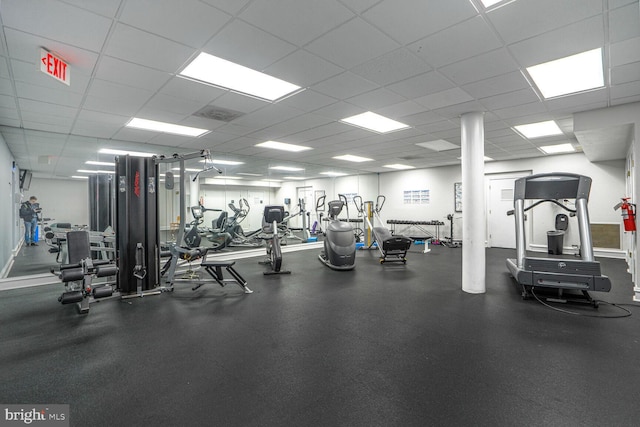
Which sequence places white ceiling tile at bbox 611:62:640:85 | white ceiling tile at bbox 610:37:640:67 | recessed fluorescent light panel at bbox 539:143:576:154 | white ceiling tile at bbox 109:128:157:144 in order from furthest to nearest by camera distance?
recessed fluorescent light panel at bbox 539:143:576:154
white ceiling tile at bbox 109:128:157:144
white ceiling tile at bbox 611:62:640:85
white ceiling tile at bbox 610:37:640:67

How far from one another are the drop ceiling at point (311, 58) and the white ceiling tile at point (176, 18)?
0.03 feet

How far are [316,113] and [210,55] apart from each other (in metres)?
1.97

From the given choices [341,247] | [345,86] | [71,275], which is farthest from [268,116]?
[71,275]

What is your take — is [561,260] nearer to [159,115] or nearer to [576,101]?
[576,101]

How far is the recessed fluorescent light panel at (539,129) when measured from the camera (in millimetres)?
5152

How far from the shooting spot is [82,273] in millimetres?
3365

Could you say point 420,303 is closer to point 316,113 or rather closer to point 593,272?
point 593,272

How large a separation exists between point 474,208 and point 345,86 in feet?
8.34

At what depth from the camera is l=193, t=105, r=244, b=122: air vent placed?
167 inches

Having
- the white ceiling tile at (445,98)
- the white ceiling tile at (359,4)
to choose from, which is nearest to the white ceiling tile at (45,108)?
the white ceiling tile at (359,4)

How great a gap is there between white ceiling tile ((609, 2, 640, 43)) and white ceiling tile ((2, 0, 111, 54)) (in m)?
3.85

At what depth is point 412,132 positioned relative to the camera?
5676mm

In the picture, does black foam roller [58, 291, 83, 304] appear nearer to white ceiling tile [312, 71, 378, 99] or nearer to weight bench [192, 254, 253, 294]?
weight bench [192, 254, 253, 294]

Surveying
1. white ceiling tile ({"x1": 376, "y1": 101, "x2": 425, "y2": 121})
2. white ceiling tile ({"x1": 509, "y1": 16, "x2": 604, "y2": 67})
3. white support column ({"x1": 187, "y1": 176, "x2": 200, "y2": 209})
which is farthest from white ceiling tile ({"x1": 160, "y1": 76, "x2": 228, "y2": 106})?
Answer: white support column ({"x1": 187, "y1": 176, "x2": 200, "y2": 209})
